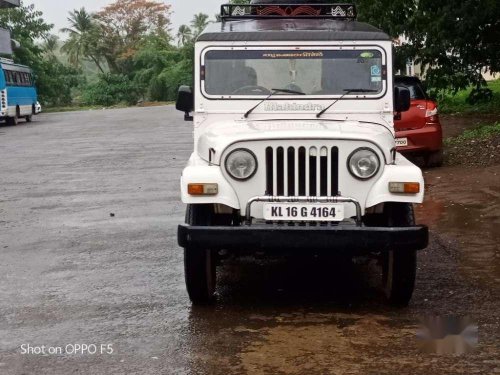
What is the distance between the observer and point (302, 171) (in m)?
5.85

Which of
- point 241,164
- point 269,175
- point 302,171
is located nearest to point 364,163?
point 302,171

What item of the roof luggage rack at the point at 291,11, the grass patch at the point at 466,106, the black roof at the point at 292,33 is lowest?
the grass patch at the point at 466,106

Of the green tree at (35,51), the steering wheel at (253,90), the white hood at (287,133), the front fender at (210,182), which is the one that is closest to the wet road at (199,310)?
the front fender at (210,182)

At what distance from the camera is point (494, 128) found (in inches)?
716

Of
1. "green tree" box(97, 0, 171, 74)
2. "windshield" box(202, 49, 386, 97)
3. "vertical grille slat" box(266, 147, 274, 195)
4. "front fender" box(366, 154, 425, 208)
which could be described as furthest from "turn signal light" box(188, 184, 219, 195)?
"green tree" box(97, 0, 171, 74)

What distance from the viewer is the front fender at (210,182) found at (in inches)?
224

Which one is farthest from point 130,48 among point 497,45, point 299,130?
point 299,130

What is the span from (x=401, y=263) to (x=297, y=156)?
1.06 metres

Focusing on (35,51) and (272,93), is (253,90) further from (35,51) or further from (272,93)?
(35,51)

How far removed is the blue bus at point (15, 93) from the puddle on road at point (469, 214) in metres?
25.5

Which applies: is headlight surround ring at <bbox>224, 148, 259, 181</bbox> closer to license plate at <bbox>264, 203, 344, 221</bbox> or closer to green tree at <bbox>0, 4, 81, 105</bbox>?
license plate at <bbox>264, 203, 344, 221</bbox>

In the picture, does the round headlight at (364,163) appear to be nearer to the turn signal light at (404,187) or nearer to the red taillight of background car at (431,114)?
the turn signal light at (404,187)

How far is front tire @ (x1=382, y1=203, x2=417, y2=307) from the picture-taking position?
19.1 ft

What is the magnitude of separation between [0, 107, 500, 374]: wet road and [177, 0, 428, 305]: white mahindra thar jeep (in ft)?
1.40
